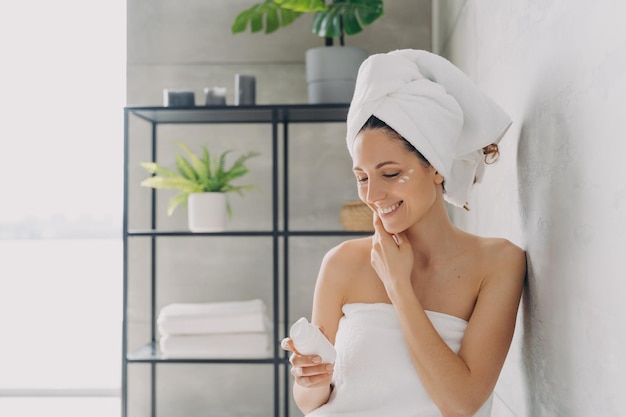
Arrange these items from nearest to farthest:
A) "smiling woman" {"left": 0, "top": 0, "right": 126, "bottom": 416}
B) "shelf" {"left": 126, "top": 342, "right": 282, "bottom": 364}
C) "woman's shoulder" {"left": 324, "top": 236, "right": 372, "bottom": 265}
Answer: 1. "woman's shoulder" {"left": 324, "top": 236, "right": 372, "bottom": 265}
2. "shelf" {"left": 126, "top": 342, "right": 282, "bottom": 364}
3. "smiling woman" {"left": 0, "top": 0, "right": 126, "bottom": 416}

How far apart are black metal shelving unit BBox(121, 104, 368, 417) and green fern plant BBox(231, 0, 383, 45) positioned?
27 cm

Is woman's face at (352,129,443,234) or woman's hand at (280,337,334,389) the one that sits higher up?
woman's face at (352,129,443,234)

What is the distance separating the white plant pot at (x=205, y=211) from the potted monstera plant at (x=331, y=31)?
1.57 feet

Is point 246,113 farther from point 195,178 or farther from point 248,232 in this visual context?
point 248,232

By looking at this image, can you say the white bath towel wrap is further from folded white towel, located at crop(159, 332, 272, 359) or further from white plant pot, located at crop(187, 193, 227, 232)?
white plant pot, located at crop(187, 193, 227, 232)

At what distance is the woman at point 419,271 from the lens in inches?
46.9

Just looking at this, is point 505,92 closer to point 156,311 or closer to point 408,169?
point 408,169

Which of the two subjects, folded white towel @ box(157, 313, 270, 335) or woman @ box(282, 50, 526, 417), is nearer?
woman @ box(282, 50, 526, 417)

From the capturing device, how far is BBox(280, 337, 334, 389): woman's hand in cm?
119

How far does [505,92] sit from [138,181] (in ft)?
5.45

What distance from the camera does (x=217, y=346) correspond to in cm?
234

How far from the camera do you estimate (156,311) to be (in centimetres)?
268

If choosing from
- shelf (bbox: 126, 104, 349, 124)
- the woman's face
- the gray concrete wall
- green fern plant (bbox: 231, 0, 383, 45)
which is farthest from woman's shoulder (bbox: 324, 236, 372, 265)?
the gray concrete wall

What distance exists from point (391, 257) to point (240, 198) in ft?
4.89
